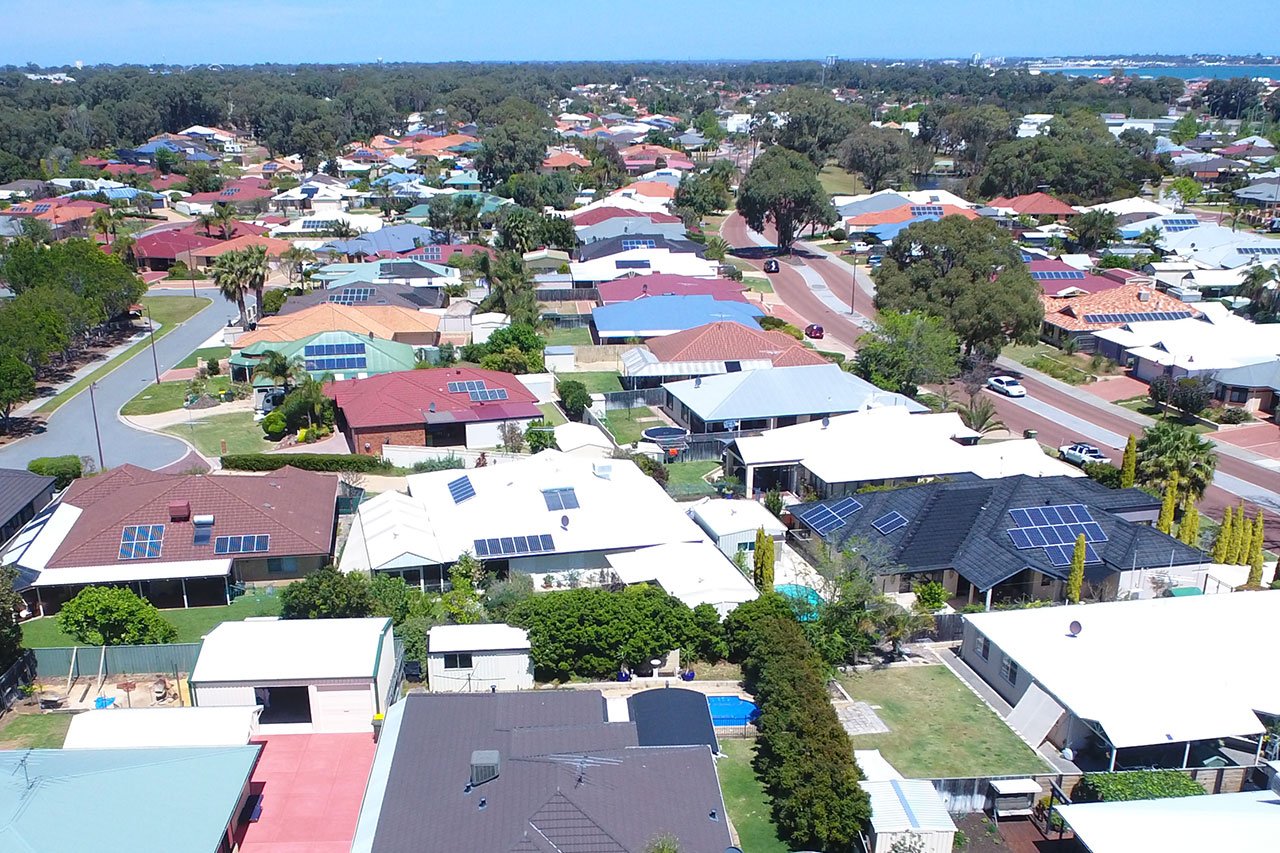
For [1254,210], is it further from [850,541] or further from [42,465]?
[42,465]

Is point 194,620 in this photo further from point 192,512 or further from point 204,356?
point 204,356

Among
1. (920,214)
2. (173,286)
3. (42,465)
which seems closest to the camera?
(42,465)

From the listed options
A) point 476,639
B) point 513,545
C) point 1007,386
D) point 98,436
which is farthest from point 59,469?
point 1007,386

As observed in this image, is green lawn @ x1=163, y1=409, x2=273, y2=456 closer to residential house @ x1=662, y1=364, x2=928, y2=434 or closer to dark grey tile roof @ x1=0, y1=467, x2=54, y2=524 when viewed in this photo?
dark grey tile roof @ x1=0, y1=467, x2=54, y2=524

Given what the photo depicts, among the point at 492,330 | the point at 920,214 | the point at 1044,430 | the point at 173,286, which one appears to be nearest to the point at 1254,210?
the point at 920,214

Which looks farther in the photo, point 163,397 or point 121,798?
→ point 163,397

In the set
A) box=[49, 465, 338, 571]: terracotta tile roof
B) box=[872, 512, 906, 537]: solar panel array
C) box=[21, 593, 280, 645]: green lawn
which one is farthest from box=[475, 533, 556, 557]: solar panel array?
box=[872, 512, 906, 537]: solar panel array
